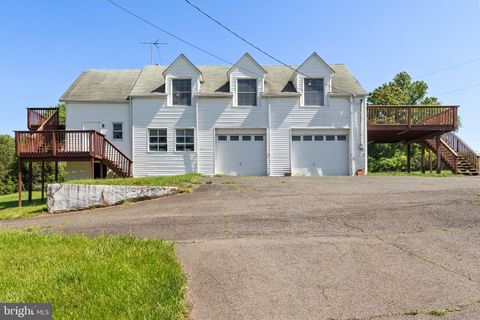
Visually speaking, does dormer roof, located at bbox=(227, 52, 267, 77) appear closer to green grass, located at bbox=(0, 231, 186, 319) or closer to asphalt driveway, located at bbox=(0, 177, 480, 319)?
asphalt driveway, located at bbox=(0, 177, 480, 319)

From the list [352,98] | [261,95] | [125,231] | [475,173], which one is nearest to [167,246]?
[125,231]

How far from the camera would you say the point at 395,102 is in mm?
37062

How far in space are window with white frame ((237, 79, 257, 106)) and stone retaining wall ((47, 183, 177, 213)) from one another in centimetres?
982

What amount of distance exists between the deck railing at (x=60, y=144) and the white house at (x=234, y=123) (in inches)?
89.2

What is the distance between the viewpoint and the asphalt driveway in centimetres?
333

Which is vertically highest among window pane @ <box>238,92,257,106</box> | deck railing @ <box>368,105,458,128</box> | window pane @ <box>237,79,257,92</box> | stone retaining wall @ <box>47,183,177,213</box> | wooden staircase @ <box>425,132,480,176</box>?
window pane @ <box>237,79,257,92</box>

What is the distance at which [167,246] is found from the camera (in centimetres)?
518

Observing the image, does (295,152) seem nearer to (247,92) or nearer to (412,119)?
(247,92)

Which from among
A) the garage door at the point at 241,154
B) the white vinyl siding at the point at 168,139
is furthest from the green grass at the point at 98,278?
the garage door at the point at 241,154

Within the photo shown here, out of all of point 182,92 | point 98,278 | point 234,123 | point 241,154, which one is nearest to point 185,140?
point 182,92

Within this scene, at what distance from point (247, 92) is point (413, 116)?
9.94 meters

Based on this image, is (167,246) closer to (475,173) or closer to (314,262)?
(314,262)

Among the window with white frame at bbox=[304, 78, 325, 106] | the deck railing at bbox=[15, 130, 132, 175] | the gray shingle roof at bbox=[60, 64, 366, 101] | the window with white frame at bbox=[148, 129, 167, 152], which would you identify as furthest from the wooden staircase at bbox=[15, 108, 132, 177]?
the window with white frame at bbox=[304, 78, 325, 106]

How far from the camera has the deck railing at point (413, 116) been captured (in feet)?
62.1
